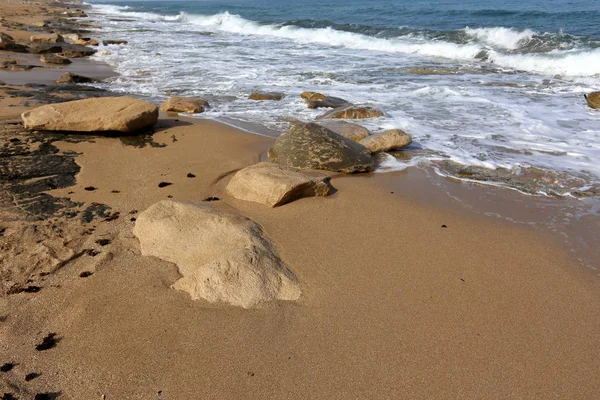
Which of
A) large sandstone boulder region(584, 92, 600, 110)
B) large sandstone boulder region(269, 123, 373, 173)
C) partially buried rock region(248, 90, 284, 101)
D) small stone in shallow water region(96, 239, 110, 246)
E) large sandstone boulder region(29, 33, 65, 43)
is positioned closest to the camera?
small stone in shallow water region(96, 239, 110, 246)

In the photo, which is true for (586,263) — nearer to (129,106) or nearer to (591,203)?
(591,203)

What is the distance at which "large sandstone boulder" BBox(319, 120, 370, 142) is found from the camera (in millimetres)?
6371

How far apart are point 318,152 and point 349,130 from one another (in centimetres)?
124

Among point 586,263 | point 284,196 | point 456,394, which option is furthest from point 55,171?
point 586,263

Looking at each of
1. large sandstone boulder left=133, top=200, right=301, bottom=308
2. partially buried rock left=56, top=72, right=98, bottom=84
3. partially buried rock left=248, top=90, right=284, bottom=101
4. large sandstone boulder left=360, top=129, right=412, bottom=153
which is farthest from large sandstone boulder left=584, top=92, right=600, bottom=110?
partially buried rock left=56, top=72, right=98, bottom=84

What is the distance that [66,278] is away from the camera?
3.16 meters

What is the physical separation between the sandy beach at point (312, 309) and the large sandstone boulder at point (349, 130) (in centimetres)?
182

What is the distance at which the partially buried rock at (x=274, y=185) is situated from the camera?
4312 millimetres

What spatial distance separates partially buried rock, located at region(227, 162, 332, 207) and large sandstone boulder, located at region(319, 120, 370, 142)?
1808 millimetres

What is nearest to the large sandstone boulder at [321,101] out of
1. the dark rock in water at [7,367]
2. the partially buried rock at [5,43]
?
the dark rock in water at [7,367]

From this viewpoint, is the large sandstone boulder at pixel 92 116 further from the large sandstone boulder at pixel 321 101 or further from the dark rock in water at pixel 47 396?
the dark rock in water at pixel 47 396

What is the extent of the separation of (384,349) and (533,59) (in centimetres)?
1450

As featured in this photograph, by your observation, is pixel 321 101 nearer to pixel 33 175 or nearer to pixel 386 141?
pixel 386 141

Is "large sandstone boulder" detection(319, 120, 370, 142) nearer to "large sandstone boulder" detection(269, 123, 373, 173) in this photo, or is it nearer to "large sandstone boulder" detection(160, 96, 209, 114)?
"large sandstone boulder" detection(269, 123, 373, 173)
